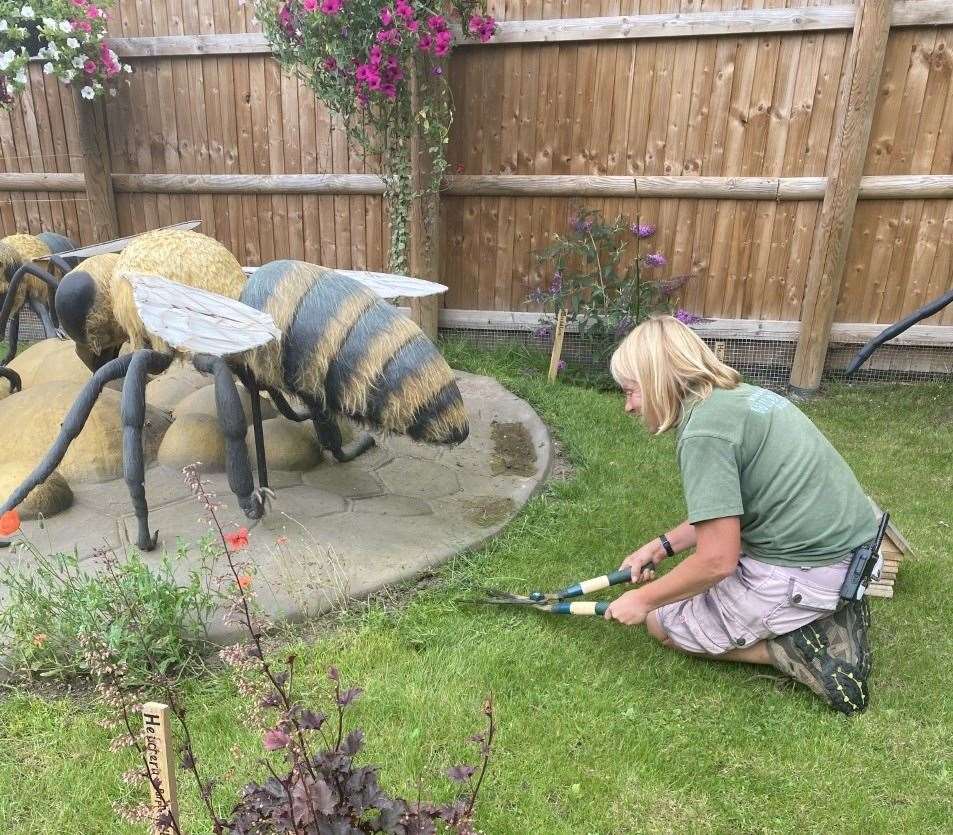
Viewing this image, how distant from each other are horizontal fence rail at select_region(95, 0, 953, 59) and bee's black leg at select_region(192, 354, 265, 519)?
139 inches

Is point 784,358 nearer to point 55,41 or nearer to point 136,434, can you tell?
point 136,434

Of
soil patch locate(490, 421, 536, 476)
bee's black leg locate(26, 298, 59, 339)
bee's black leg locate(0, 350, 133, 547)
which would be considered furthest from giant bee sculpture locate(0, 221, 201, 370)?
soil patch locate(490, 421, 536, 476)

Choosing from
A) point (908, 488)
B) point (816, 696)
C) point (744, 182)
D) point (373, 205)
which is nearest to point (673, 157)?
point (744, 182)

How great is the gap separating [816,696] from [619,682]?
63 cm

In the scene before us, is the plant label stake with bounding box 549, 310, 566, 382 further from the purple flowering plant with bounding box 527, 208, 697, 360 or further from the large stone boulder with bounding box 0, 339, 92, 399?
the large stone boulder with bounding box 0, 339, 92, 399

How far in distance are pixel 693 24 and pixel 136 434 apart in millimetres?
4465

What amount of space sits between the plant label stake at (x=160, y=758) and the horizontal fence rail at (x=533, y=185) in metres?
4.75

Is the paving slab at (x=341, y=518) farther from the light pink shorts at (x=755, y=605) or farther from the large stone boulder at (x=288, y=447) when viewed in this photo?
the light pink shorts at (x=755, y=605)

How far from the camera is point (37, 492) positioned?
3141mm

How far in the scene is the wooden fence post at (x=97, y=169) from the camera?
5.92 meters

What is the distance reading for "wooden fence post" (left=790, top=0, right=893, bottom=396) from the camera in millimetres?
4559

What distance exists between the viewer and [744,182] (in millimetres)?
5090

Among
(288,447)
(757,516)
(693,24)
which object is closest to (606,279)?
(693,24)

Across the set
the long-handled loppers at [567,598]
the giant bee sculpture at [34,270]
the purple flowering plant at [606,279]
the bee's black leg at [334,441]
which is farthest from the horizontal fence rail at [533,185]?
the long-handled loppers at [567,598]
